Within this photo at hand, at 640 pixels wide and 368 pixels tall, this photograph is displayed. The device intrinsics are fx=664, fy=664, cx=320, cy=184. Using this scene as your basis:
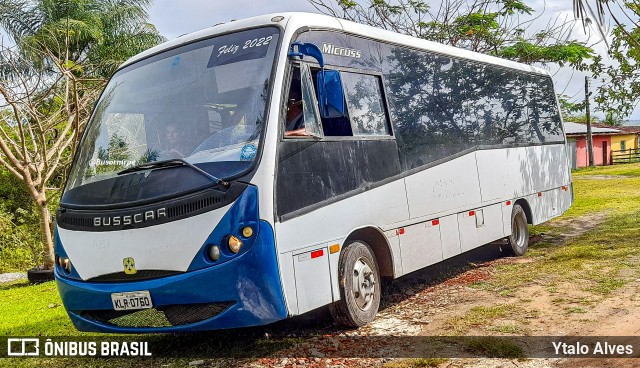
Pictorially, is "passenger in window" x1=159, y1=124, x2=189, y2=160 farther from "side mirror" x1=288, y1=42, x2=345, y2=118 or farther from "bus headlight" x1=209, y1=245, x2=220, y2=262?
"side mirror" x1=288, y1=42, x2=345, y2=118

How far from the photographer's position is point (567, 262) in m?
9.64

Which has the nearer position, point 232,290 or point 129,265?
point 232,290

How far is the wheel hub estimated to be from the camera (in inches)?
260

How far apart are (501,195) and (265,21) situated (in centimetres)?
553

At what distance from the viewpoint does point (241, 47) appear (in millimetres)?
6188

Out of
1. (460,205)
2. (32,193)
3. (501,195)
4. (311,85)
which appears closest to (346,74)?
(311,85)

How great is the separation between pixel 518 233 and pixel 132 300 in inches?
296

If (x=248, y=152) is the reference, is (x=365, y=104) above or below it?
above

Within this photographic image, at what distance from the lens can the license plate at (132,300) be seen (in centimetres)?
541

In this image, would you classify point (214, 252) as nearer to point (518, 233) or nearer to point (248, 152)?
point (248, 152)

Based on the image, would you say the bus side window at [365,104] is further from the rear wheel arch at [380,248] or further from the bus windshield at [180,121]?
the bus windshield at [180,121]

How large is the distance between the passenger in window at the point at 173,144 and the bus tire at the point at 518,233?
665 cm

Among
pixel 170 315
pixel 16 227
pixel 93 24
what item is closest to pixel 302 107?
pixel 170 315

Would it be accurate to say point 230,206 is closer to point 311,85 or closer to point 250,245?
point 250,245
